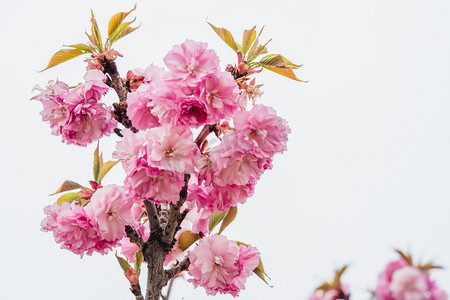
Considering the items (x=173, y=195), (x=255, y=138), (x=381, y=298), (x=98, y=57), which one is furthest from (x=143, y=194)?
(x=381, y=298)

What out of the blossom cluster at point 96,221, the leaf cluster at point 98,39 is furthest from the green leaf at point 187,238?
the leaf cluster at point 98,39

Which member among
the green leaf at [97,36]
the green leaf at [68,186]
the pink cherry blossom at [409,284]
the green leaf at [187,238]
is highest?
the green leaf at [97,36]

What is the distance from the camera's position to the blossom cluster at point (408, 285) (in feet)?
0.90

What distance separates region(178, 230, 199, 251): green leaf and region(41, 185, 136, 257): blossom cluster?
17cm

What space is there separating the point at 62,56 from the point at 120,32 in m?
0.12

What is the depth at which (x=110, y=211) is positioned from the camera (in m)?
0.77

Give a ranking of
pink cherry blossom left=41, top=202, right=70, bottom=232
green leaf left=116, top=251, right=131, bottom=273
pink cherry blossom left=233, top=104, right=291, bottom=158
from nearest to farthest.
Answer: pink cherry blossom left=233, top=104, right=291, bottom=158
pink cherry blossom left=41, top=202, right=70, bottom=232
green leaf left=116, top=251, right=131, bottom=273

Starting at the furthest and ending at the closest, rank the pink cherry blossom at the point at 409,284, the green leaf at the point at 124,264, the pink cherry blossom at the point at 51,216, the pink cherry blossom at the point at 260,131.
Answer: the green leaf at the point at 124,264 < the pink cherry blossom at the point at 51,216 < the pink cherry blossom at the point at 260,131 < the pink cherry blossom at the point at 409,284

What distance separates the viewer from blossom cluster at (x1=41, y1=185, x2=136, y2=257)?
758 millimetres

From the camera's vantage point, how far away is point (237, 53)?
0.87 meters

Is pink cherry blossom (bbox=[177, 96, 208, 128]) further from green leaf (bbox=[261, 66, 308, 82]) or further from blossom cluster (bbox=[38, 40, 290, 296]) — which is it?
green leaf (bbox=[261, 66, 308, 82])

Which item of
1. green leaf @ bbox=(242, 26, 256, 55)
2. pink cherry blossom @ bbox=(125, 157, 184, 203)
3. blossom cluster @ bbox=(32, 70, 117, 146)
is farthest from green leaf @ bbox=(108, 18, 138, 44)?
pink cherry blossom @ bbox=(125, 157, 184, 203)

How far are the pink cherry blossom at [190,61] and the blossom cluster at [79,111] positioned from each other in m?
0.15

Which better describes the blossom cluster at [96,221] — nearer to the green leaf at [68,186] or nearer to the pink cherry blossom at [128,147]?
the pink cherry blossom at [128,147]
